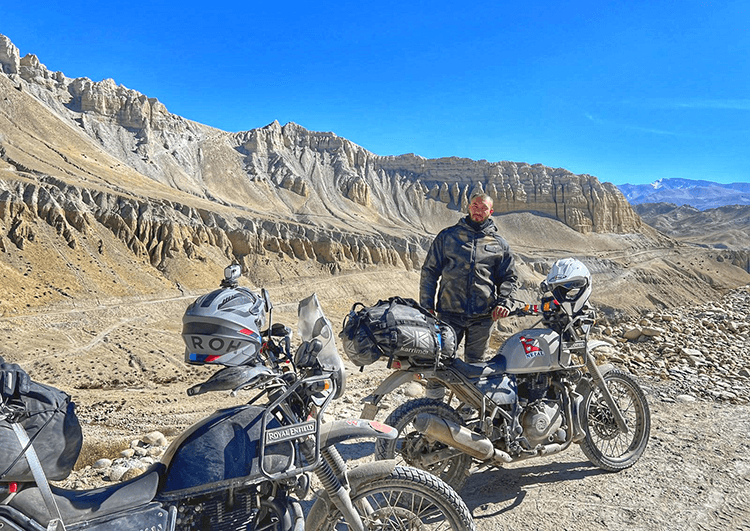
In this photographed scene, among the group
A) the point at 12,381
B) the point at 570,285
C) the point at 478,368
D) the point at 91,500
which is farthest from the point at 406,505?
the point at 570,285

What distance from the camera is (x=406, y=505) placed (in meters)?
2.77

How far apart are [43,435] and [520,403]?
3.24 meters

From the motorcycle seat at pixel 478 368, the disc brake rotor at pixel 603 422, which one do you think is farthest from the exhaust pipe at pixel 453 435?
the disc brake rotor at pixel 603 422

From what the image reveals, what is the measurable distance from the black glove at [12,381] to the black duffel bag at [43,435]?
0.13 feet

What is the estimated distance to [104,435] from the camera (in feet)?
22.0

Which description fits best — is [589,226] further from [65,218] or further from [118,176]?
[65,218]

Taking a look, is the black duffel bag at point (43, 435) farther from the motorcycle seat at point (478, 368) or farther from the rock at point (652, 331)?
the rock at point (652, 331)

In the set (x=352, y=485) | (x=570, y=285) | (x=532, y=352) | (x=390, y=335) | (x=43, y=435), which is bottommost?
(x=352, y=485)

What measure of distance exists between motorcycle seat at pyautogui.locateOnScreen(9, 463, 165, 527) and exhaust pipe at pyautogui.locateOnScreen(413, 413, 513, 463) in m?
1.89

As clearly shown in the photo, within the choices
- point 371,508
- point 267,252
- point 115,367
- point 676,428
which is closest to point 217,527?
point 371,508

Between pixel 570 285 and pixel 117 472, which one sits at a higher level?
pixel 570 285

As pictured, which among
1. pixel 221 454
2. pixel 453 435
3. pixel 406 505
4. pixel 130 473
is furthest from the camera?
pixel 130 473

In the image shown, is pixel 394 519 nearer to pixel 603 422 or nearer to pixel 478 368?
pixel 478 368

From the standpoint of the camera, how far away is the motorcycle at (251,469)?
218 cm
